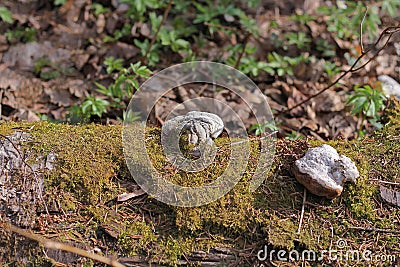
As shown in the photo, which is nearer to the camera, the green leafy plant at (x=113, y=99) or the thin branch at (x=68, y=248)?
the thin branch at (x=68, y=248)

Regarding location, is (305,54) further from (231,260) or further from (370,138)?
(231,260)

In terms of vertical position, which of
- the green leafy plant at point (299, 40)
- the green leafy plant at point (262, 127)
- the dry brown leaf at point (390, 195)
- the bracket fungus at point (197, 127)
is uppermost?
the bracket fungus at point (197, 127)

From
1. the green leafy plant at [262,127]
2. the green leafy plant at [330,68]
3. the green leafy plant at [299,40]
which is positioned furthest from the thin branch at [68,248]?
the green leafy plant at [299,40]

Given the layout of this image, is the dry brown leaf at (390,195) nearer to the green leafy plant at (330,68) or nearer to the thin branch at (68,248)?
the thin branch at (68,248)

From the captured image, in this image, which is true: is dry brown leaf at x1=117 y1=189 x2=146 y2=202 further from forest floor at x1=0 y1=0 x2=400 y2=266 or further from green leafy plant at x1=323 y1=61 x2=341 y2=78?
green leafy plant at x1=323 y1=61 x2=341 y2=78

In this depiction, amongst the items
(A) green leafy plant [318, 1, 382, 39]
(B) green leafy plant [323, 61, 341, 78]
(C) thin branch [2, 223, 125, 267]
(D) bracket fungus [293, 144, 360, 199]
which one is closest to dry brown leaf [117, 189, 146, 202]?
(C) thin branch [2, 223, 125, 267]

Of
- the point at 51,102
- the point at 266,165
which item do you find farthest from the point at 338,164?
the point at 51,102
